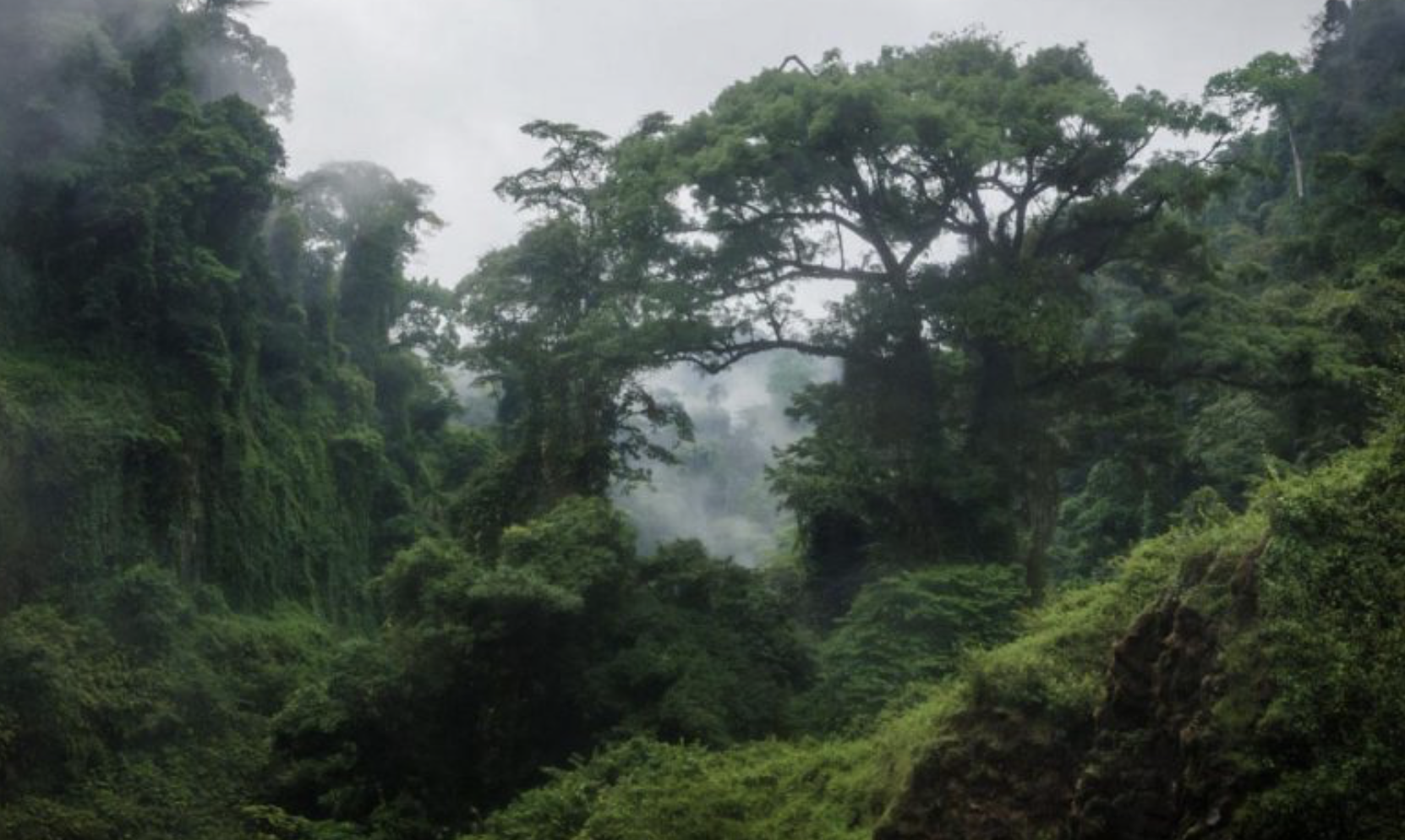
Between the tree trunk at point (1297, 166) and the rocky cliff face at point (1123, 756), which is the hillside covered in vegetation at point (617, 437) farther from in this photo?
the tree trunk at point (1297, 166)

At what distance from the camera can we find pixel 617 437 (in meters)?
23.7

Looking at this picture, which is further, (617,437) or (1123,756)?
(617,437)

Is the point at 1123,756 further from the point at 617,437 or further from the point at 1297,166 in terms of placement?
the point at 1297,166

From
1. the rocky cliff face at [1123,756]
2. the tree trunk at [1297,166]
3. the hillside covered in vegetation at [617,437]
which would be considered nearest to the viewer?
the rocky cliff face at [1123,756]

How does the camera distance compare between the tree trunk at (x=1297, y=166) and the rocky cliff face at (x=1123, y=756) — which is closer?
the rocky cliff face at (x=1123, y=756)

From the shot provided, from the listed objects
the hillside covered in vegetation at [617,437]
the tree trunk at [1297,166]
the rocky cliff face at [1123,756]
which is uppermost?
the tree trunk at [1297,166]

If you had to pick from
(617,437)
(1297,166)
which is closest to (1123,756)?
(617,437)

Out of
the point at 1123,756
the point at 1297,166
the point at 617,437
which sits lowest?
the point at 1123,756

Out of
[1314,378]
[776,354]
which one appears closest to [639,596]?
[1314,378]

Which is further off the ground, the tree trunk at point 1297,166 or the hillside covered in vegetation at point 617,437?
the tree trunk at point 1297,166

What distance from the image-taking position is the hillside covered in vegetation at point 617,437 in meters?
16.7

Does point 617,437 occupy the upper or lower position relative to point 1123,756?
upper

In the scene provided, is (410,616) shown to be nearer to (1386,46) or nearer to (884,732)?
(884,732)

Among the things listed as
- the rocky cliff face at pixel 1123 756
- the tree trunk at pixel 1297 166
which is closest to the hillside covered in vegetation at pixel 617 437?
the rocky cliff face at pixel 1123 756
